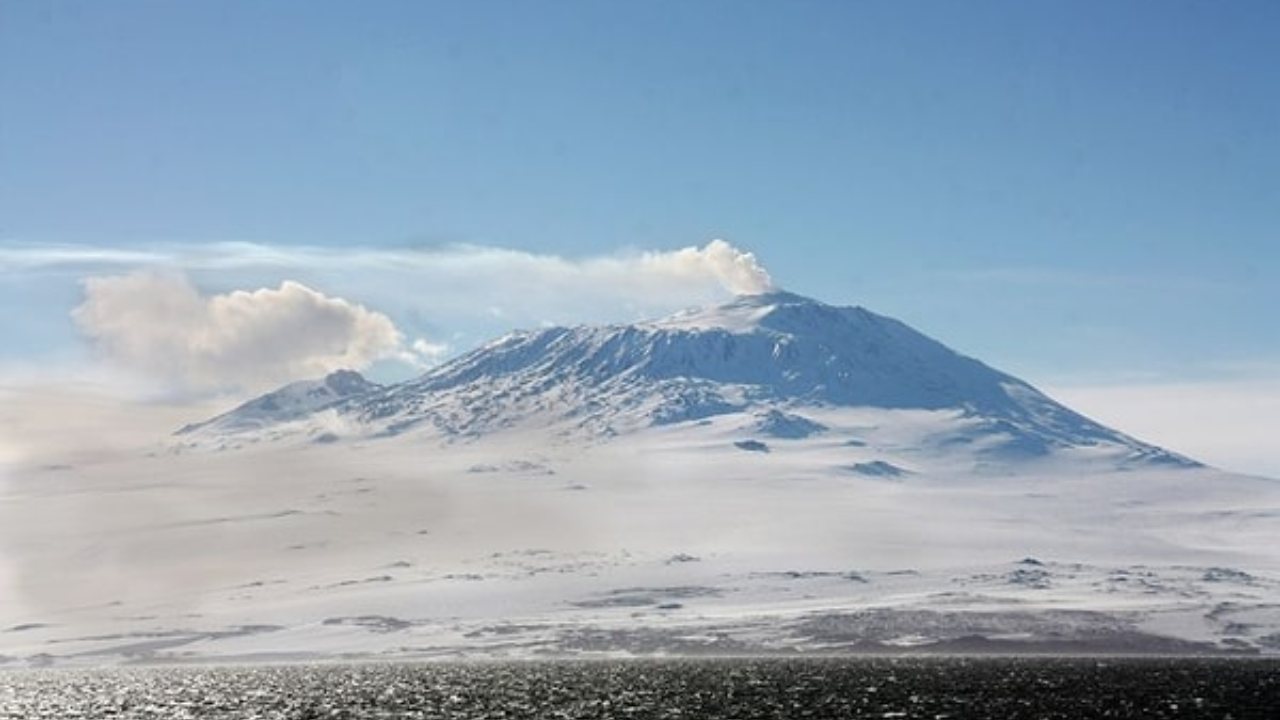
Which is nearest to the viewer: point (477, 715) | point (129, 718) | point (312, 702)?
point (477, 715)

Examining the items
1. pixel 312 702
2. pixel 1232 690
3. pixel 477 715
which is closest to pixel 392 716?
pixel 477 715

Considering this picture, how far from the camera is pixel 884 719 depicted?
14600cm

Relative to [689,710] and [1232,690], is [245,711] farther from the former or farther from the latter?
[1232,690]

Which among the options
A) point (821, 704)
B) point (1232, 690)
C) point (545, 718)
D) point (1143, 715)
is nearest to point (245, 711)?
point (545, 718)

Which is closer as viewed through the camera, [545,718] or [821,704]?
[545,718]

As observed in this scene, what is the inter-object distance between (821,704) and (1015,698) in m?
25.1

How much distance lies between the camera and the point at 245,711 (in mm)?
180250

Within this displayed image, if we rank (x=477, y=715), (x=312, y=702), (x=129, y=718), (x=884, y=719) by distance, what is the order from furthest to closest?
(x=312, y=702) → (x=129, y=718) → (x=477, y=715) → (x=884, y=719)

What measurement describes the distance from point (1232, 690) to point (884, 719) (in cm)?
7677

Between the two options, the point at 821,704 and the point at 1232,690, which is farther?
the point at 1232,690

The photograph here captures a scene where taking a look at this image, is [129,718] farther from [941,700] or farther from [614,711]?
[941,700]

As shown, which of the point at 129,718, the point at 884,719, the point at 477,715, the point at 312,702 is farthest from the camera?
the point at 312,702

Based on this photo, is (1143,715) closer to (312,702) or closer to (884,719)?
(884,719)

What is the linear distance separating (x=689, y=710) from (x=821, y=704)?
1673cm
